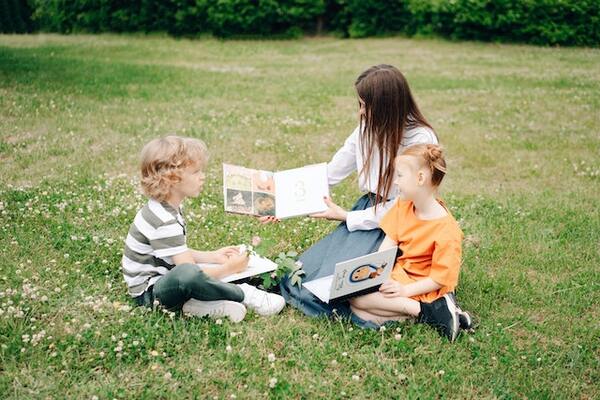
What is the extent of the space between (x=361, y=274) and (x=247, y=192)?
126 centimetres

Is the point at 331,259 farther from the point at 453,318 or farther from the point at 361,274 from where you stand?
the point at 453,318

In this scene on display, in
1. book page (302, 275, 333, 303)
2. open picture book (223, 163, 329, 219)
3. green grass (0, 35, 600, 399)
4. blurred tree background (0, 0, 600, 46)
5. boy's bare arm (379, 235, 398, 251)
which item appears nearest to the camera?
green grass (0, 35, 600, 399)

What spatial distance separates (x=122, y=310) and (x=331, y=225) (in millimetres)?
2456

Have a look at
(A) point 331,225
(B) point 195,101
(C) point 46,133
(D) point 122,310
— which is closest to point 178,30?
(B) point 195,101

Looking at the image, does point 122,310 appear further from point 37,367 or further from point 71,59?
point 71,59

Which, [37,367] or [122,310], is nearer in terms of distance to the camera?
[37,367]

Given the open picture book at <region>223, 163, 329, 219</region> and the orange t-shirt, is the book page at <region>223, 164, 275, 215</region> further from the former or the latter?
the orange t-shirt

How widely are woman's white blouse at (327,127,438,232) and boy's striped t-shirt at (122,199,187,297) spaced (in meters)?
1.41

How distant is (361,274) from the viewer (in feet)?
13.4

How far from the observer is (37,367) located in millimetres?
3777

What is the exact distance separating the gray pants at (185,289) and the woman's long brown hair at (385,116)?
142cm

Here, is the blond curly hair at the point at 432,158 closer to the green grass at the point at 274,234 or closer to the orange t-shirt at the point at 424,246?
the orange t-shirt at the point at 424,246

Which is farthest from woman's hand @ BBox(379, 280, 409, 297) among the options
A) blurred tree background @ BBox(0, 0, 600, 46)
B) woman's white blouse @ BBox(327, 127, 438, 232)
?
blurred tree background @ BBox(0, 0, 600, 46)

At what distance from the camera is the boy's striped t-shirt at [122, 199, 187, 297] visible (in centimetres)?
420
